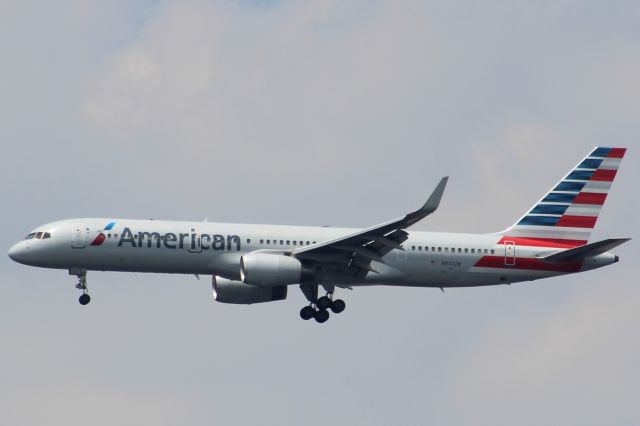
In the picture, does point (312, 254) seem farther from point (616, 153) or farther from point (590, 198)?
point (616, 153)

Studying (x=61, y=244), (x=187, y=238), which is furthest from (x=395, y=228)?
(x=61, y=244)

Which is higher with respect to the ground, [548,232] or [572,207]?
[572,207]

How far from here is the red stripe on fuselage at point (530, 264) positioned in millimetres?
70125

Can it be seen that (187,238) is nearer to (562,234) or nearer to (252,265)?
(252,265)

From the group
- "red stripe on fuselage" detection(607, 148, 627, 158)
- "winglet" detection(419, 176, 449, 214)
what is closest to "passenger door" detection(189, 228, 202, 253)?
"winglet" detection(419, 176, 449, 214)

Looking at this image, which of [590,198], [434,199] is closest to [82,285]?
[434,199]

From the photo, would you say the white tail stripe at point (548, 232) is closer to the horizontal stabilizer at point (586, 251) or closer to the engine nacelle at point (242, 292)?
the horizontal stabilizer at point (586, 251)

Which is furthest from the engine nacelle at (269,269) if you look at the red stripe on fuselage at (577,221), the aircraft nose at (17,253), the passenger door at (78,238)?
the red stripe on fuselage at (577,221)

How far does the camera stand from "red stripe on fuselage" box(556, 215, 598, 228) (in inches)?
2913

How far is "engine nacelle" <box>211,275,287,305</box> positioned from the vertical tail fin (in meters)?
11.4

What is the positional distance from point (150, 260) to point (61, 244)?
401cm

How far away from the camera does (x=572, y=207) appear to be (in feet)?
246

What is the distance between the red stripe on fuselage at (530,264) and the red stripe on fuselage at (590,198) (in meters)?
5.70

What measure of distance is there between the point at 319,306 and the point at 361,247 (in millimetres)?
4814
